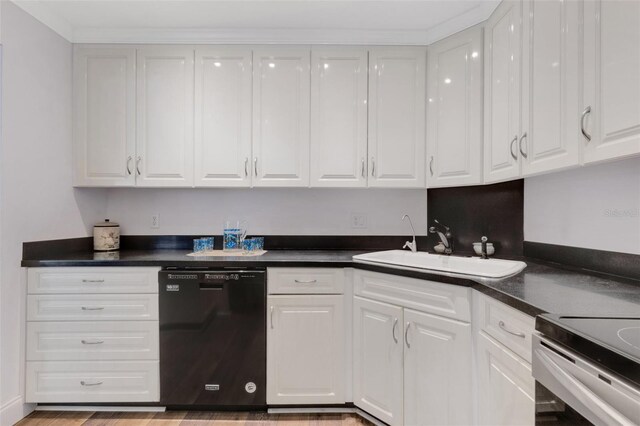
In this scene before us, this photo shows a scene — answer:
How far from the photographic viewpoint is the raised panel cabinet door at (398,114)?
229 cm

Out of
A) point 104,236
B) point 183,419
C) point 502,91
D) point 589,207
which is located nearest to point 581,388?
point 589,207

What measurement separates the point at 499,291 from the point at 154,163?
2231 mm

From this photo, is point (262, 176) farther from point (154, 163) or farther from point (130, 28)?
point (130, 28)

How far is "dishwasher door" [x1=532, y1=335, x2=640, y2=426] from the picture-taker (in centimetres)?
68

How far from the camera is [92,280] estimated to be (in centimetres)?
204

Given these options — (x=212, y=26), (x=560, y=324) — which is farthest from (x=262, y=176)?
(x=560, y=324)

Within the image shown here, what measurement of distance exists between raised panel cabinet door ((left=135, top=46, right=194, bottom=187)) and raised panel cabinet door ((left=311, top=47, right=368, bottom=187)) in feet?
2.86

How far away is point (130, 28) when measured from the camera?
7.57 ft

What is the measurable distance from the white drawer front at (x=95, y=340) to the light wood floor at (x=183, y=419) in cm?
35

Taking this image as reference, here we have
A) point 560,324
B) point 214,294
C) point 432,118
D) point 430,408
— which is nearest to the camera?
point 560,324

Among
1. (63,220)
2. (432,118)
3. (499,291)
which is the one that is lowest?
(499,291)

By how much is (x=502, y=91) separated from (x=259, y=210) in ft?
5.93

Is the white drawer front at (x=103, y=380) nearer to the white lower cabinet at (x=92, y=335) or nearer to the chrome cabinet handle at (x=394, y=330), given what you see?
the white lower cabinet at (x=92, y=335)

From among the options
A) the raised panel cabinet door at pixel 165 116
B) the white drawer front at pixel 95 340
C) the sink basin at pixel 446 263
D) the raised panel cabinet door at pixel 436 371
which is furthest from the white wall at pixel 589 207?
the white drawer front at pixel 95 340
